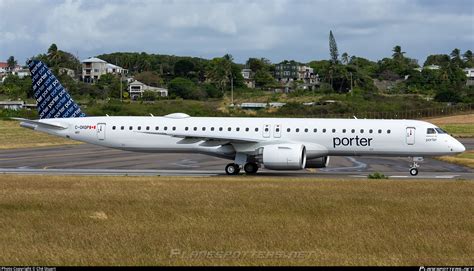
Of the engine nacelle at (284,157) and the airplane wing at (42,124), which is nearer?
the engine nacelle at (284,157)

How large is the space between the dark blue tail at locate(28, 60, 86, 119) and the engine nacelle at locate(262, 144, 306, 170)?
37.7ft

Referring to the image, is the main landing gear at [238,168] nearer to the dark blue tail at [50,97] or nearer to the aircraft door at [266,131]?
the aircraft door at [266,131]

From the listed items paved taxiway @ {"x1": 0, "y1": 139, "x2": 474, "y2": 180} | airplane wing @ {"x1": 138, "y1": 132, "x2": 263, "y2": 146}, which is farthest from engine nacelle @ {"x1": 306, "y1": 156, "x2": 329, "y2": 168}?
airplane wing @ {"x1": 138, "y1": 132, "x2": 263, "y2": 146}

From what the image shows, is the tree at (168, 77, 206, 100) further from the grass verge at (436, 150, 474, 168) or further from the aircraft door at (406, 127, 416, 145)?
the aircraft door at (406, 127, 416, 145)

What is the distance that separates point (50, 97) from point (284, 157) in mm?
14109

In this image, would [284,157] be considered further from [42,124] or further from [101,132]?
[42,124]

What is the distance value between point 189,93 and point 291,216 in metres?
127

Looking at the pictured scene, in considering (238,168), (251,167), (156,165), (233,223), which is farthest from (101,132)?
(233,223)

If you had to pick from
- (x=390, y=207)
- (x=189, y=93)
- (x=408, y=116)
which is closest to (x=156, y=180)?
(x=390, y=207)

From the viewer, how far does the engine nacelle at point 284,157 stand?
120 ft

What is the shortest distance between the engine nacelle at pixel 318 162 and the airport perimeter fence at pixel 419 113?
54178mm

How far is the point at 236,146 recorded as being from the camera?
127 ft

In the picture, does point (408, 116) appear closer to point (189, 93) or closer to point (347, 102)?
point (347, 102)

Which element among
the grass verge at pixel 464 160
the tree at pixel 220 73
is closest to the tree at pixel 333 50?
the tree at pixel 220 73
